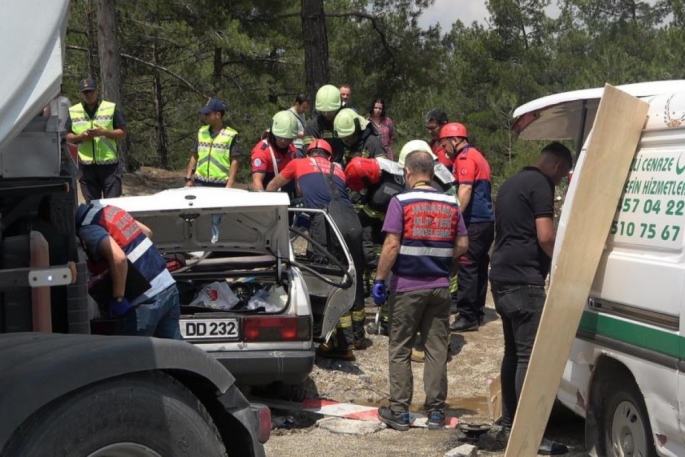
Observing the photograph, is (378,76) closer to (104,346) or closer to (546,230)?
(546,230)

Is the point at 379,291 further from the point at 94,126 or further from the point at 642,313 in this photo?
the point at 94,126

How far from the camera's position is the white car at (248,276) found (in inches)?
248

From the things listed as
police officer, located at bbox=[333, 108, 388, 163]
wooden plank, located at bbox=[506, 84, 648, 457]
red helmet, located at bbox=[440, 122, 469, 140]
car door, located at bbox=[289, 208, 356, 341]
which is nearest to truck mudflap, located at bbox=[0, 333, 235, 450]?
wooden plank, located at bbox=[506, 84, 648, 457]

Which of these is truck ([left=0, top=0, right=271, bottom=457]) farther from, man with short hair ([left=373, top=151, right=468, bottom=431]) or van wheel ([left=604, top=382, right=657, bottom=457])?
man with short hair ([left=373, top=151, right=468, bottom=431])

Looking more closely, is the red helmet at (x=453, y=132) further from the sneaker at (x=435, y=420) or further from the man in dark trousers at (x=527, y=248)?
the sneaker at (x=435, y=420)

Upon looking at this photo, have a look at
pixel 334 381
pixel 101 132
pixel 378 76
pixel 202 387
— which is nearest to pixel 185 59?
pixel 378 76

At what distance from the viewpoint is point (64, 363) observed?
3.20m

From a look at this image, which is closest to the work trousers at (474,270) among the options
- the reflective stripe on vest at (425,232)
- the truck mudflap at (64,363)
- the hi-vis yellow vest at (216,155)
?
the reflective stripe on vest at (425,232)

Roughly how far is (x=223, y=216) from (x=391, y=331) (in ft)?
4.89

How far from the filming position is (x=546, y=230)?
18.8 ft

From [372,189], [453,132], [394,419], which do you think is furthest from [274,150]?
[394,419]

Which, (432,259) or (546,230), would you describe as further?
(432,259)

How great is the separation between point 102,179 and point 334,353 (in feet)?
12.2

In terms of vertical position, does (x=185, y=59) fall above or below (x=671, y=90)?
above
